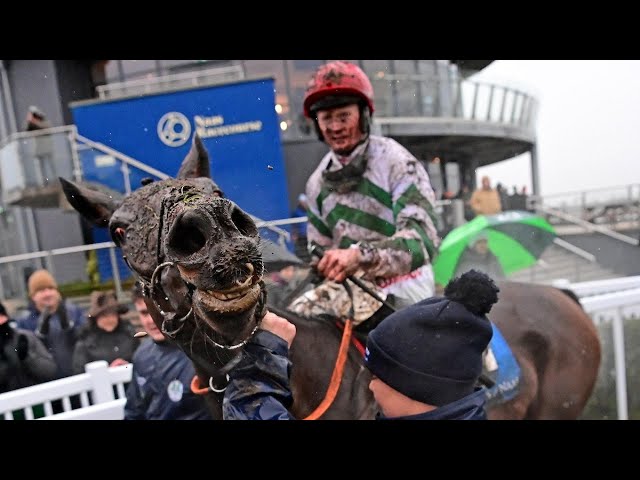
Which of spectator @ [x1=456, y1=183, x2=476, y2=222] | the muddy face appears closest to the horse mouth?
the muddy face

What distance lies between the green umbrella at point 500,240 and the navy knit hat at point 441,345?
0.33 ft

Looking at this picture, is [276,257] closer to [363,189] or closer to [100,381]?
[363,189]

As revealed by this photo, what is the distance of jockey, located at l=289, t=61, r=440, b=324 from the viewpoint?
30.2 inches

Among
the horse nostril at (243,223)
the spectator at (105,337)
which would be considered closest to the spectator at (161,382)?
the spectator at (105,337)

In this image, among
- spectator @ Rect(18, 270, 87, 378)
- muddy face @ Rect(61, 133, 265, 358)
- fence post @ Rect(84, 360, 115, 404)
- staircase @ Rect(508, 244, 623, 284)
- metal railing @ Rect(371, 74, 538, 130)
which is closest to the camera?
muddy face @ Rect(61, 133, 265, 358)

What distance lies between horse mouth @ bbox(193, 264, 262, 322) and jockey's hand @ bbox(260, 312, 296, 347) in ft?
0.49

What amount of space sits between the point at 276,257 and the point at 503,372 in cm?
70

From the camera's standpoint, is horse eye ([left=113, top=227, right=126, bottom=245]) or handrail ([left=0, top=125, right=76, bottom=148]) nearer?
horse eye ([left=113, top=227, right=126, bottom=245])

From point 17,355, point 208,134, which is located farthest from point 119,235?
point 17,355

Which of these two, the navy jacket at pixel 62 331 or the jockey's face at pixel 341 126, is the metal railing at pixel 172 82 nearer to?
the jockey's face at pixel 341 126

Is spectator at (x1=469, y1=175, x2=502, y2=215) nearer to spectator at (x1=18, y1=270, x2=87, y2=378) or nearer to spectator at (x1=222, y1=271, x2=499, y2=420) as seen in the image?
spectator at (x1=222, y1=271, x2=499, y2=420)

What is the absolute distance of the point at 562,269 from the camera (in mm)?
1460

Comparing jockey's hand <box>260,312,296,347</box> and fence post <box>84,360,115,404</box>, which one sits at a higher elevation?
jockey's hand <box>260,312,296,347</box>
